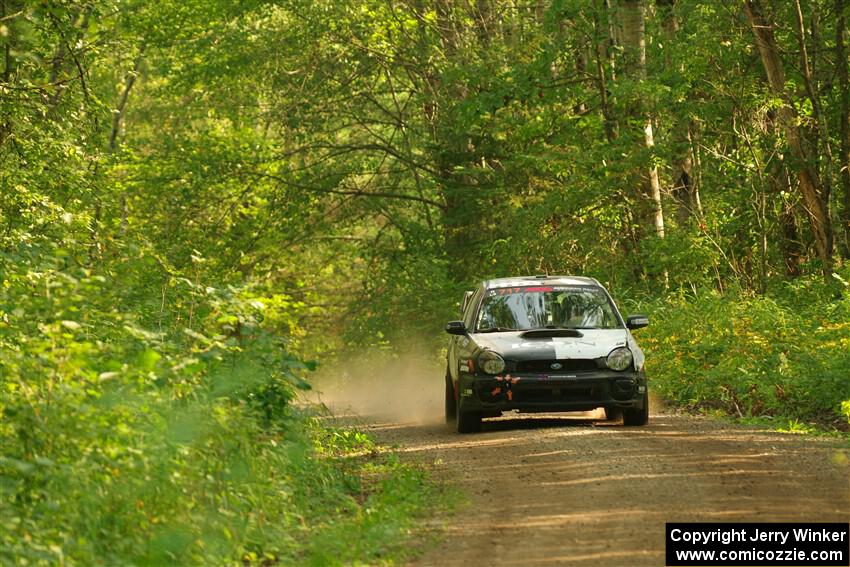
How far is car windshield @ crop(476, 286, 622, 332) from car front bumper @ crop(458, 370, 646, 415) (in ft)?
3.75

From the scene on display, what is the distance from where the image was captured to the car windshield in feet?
51.3

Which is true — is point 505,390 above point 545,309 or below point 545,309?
below

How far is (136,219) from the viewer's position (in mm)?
33875

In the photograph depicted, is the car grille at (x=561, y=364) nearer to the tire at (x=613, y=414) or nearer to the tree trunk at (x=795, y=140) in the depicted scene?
the tire at (x=613, y=414)

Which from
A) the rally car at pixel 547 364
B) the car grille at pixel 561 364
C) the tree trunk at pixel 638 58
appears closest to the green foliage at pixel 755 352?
the rally car at pixel 547 364

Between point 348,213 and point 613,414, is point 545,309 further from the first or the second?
point 348,213

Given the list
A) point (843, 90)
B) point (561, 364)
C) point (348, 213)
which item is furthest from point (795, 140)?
point (348, 213)

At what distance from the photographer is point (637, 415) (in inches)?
586

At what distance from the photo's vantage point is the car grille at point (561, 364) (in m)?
14.5

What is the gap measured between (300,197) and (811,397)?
740 inches

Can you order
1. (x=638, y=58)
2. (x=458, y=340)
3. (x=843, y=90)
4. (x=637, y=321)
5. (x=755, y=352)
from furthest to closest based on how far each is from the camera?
(x=638, y=58) → (x=843, y=90) → (x=755, y=352) → (x=458, y=340) → (x=637, y=321)

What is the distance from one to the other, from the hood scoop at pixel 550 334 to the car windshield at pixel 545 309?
1.18 feet

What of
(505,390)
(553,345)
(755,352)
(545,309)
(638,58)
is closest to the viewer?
(505,390)

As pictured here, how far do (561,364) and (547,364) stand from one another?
0.48 feet
